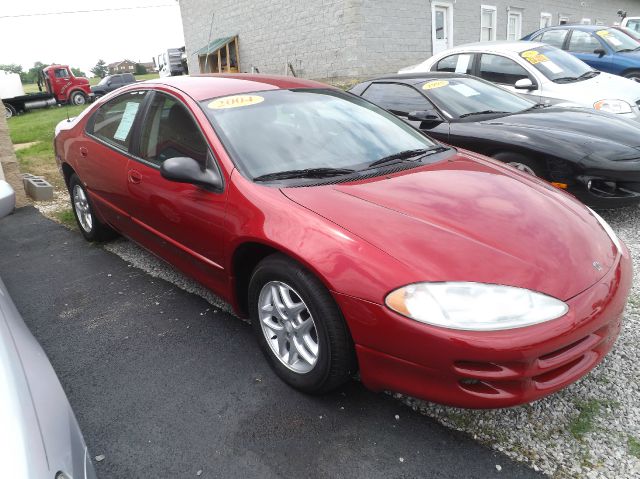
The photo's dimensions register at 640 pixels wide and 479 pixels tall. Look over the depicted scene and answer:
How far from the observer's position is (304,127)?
2812mm

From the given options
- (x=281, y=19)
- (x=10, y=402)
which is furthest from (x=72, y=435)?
(x=281, y=19)

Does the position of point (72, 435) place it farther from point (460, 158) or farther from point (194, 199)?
point (460, 158)

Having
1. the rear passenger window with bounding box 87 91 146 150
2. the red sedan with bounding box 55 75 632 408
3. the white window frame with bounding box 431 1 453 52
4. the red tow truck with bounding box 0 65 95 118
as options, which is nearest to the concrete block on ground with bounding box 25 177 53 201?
the rear passenger window with bounding box 87 91 146 150

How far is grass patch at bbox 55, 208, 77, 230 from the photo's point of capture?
17.1 feet

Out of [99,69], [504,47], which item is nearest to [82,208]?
[504,47]

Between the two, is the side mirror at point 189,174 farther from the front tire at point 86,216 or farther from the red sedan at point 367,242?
the front tire at point 86,216

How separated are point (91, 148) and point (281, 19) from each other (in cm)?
1306

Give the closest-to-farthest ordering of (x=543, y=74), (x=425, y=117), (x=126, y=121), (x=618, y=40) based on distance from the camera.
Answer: (x=126, y=121) → (x=425, y=117) → (x=543, y=74) → (x=618, y=40)

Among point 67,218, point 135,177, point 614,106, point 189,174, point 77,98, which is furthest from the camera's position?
point 77,98

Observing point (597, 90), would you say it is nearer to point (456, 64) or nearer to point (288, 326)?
point (456, 64)

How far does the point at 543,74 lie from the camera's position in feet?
20.5

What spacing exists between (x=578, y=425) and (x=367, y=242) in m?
1.15

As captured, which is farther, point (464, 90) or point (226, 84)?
point (464, 90)

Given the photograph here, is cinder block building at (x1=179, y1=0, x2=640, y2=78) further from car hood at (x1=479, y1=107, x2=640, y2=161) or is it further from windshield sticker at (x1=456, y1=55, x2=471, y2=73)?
car hood at (x1=479, y1=107, x2=640, y2=161)
